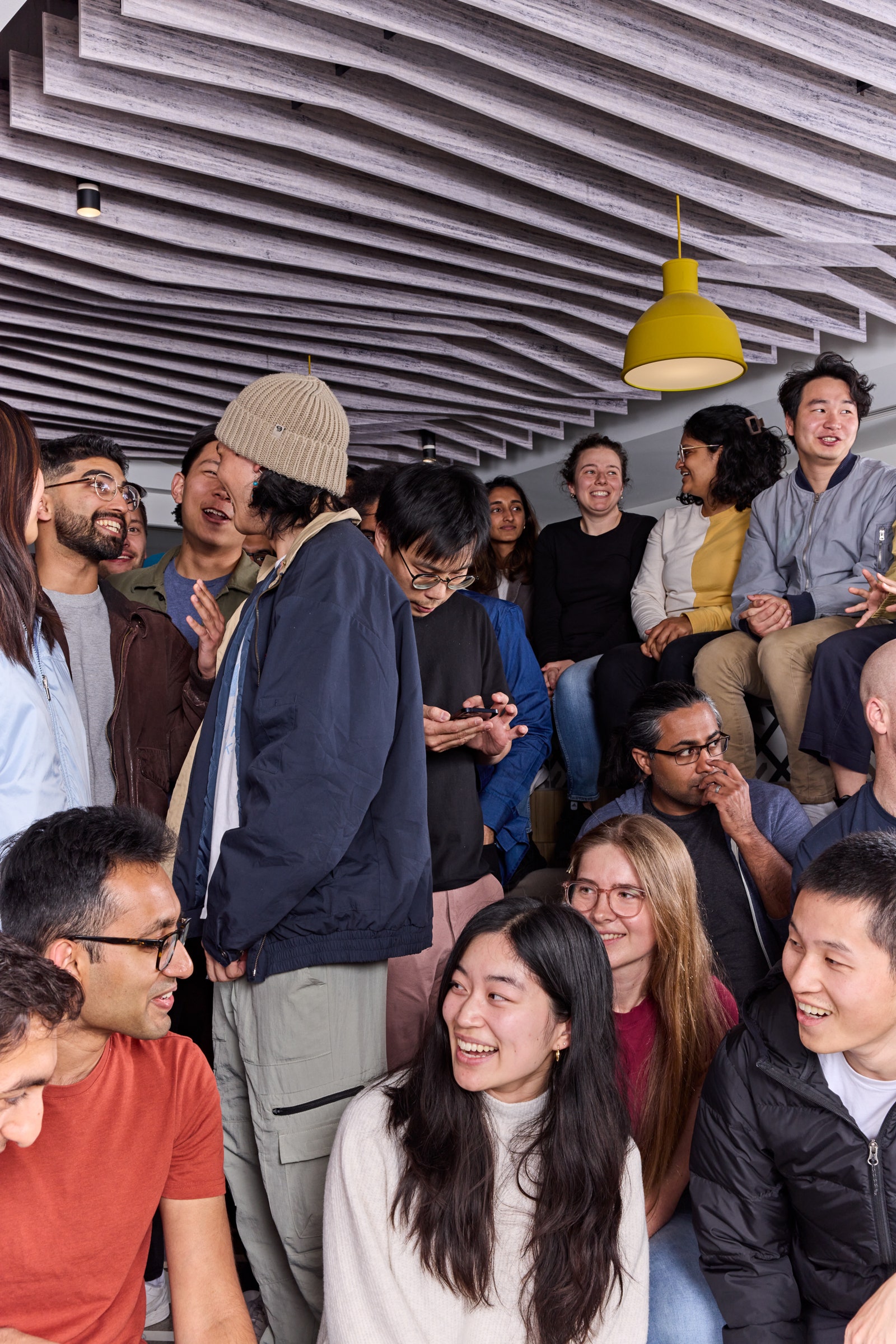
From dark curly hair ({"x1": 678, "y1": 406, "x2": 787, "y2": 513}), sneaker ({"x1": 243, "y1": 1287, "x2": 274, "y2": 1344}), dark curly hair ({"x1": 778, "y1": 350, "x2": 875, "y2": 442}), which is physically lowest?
sneaker ({"x1": 243, "y1": 1287, "x2": 274, "y2": 1344})

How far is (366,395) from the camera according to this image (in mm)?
5867

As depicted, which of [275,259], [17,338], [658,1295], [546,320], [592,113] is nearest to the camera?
[658,1295]

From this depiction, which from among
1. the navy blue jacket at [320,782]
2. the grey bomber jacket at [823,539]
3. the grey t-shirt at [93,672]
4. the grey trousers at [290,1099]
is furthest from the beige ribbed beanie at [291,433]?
the grey bomber jacket at [823,539]

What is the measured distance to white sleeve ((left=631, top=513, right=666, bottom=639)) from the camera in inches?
163

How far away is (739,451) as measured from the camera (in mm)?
4113

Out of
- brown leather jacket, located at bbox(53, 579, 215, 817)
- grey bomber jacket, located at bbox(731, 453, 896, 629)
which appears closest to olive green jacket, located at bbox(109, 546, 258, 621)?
brown leather jacket, located at bbox(53, 579, 215, 817)

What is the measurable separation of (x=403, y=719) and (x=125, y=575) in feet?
4.86

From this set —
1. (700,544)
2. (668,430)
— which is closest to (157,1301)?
(700,544)

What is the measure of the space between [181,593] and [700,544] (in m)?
1.94

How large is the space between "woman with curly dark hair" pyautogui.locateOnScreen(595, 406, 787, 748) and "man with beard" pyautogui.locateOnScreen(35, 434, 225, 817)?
172 cm

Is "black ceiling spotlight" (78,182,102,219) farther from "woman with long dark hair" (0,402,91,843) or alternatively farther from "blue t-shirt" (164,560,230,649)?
"woman with long dark hair" (0,402,91,843)

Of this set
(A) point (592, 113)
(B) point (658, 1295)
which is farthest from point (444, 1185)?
(A) point (592, 113)

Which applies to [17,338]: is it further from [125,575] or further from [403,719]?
[403,719]

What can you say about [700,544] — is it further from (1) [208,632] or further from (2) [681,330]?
(1) [208,632]
